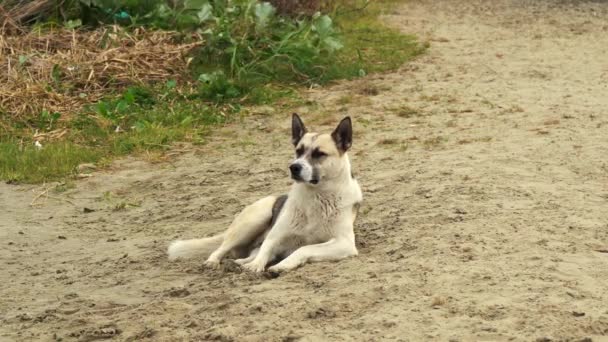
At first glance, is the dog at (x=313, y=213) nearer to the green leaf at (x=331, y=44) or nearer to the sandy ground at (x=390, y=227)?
the sandy ground at (x=390, y=227)

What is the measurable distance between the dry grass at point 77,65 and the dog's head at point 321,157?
5.14 m

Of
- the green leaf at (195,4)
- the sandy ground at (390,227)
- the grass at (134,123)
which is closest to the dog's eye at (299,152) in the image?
the sandy ground at (390,227)

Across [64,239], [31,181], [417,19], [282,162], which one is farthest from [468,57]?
[64,239]

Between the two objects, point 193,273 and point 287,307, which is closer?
point 287,307

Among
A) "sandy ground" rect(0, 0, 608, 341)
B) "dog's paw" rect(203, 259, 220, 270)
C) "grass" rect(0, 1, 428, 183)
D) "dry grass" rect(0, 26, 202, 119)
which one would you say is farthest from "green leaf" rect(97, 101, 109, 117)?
"dog's paw" rect(203, 259, 220, 270)

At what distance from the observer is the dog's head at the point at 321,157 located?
7.61m

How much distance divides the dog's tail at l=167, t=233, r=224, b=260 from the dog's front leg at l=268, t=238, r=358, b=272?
0.87 m

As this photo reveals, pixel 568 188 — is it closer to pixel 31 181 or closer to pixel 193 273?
pixel 193 273

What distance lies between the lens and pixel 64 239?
8930 millimetres

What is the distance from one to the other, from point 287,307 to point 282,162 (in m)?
4.33

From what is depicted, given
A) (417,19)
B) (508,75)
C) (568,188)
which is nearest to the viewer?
(568,188)

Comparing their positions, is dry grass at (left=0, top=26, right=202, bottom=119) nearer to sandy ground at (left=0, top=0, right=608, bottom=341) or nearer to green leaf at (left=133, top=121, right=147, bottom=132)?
green leaf at (left=133, top=121, right=147, bottom=132)

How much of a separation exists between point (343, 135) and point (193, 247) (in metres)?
1.29

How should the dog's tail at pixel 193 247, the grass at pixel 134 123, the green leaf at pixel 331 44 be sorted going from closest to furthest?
1. the dog's tail at pixel 193 247
2. the grass at pixel 134 123
3. the green leaf at pixel 331 44
